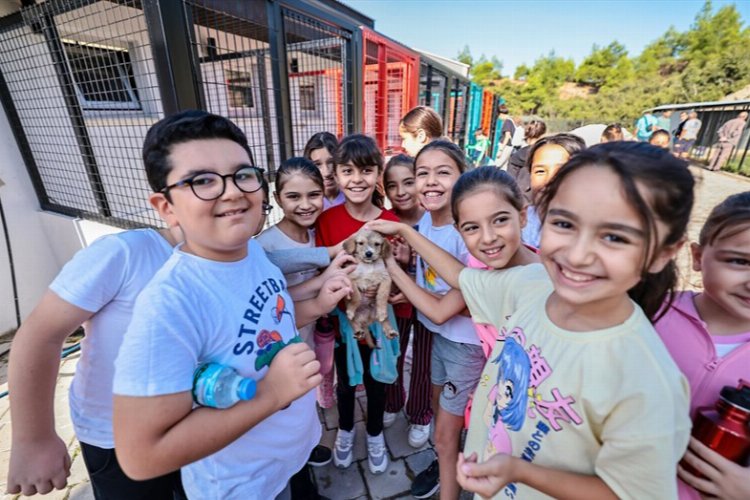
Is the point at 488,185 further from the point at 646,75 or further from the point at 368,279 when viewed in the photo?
the point at 646,75

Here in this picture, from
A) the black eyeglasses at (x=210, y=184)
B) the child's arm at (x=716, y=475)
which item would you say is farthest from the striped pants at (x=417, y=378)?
the black eyeglasses at (x=210, y=184)

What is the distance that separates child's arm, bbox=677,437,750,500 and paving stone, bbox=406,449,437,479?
163cm

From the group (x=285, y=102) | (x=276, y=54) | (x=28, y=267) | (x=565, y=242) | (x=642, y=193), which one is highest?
(x=276, y=54)

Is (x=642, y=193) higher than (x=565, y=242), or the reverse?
(x=642, y=193)

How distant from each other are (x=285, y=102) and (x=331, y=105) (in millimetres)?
1727

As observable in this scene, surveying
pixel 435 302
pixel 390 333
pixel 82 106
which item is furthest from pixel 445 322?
pixel 82 106

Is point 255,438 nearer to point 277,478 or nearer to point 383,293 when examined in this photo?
point 277,478

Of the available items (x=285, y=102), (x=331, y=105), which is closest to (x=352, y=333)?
(x=285, y=102)

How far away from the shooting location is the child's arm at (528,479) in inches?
32.4

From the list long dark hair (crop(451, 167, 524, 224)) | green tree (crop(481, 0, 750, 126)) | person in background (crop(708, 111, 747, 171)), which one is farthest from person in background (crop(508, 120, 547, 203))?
green tree (crop(481, 0, 750, 126))

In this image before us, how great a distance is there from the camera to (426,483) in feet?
6.68

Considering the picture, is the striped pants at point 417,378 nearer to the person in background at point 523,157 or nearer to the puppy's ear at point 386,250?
the puppy's ear at point 386,250

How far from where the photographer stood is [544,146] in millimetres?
2422

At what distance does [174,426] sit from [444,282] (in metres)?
1.34
